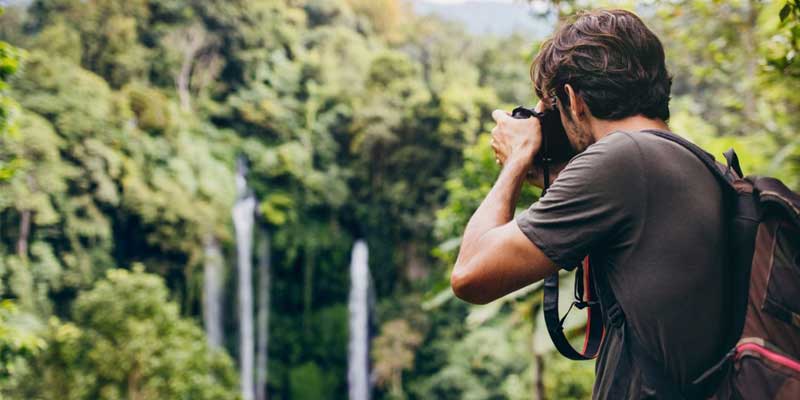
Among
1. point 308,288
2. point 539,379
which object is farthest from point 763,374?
point 308,288

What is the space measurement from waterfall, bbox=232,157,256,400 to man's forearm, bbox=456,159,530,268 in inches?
548

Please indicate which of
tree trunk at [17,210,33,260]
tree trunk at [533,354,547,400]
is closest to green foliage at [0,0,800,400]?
tree trunk at [17,210,33,260]

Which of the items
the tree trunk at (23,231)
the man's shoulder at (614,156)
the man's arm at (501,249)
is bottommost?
the tree trunk at (23,231)

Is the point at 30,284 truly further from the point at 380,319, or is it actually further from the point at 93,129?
the point at 380,319

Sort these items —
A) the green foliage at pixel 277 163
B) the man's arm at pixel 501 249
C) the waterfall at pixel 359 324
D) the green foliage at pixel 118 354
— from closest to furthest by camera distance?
the man's arm at pixel 501 249
the green foliage at pixel 118 354
the green foliage at pixel 277 163
the waterfall at pixel 359 324

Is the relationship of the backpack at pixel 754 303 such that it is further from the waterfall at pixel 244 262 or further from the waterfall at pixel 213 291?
the waterfall at pixel 244 262

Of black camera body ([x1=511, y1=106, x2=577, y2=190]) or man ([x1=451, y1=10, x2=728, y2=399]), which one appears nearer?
man ([x1=451, y1=10, x2=728, y2=399])

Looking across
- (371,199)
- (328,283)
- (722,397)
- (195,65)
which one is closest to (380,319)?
(328,283)

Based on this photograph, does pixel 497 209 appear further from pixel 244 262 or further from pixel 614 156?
pixel 244 262

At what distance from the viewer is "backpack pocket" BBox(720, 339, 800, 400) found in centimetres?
73

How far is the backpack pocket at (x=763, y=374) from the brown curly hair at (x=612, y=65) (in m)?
0.34

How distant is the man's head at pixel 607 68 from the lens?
2.89 feet

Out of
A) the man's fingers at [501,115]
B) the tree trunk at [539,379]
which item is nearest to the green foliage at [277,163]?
the tree trunk at [539,379]

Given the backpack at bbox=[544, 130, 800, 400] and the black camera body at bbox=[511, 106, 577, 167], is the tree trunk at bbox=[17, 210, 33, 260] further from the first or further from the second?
the backpack at bbox=[544, 130, 800, 400]
